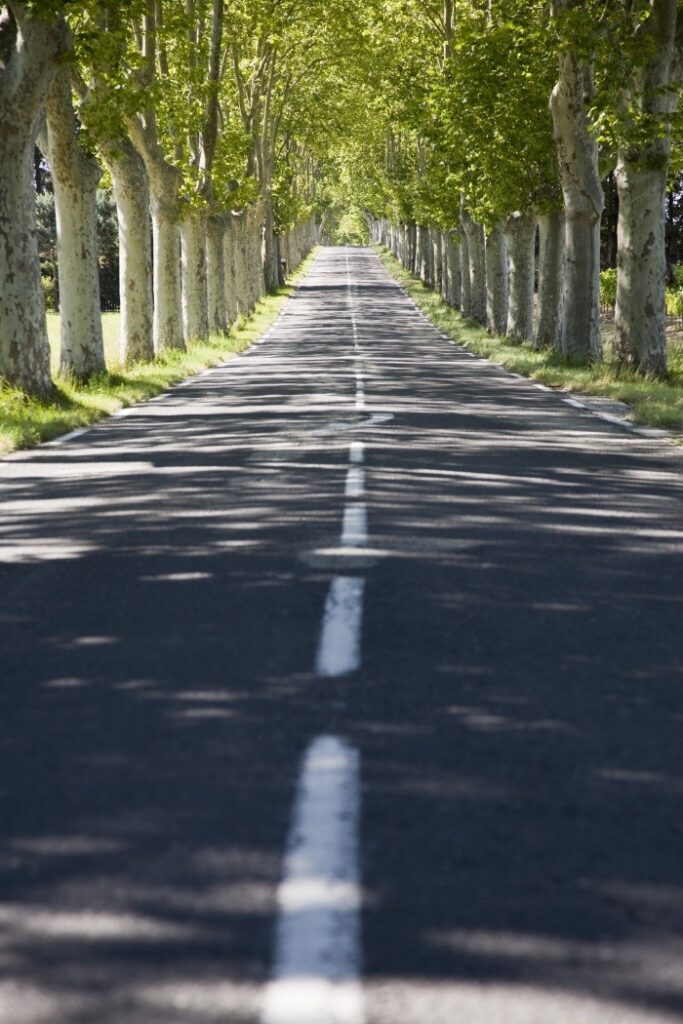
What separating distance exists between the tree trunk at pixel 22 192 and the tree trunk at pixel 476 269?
30388mm

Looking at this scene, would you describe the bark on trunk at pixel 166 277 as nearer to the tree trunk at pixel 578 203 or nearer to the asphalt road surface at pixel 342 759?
the tree trunk at pixel 578 203

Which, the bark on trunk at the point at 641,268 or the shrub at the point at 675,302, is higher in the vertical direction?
the bark on trunk at the point at 641,268

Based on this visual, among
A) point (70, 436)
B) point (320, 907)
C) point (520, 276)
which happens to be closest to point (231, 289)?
point (520, 276)

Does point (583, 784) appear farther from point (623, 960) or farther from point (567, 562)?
point (567, 562)

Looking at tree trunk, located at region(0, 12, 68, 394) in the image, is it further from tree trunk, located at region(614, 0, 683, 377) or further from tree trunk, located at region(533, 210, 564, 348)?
tree trunk, located at region(533, 210, 564, 348)

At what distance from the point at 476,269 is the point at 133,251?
2204cm

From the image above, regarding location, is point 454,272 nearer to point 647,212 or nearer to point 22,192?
point 647,212

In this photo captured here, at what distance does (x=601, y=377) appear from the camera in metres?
22.1

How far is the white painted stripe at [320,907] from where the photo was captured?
114 inches

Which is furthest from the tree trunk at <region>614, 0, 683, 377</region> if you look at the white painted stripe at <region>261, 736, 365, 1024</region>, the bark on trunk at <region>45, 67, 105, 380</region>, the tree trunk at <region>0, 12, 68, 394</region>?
the white painted stripe at <region>261, 736, 365, 1024</region>

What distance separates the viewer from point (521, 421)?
16422 mm

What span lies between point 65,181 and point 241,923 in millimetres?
19694

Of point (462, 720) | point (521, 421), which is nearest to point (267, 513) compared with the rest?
point (462, 720)

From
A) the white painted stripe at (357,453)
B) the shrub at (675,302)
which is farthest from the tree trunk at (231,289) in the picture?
the white painted stripe at (357,453)
